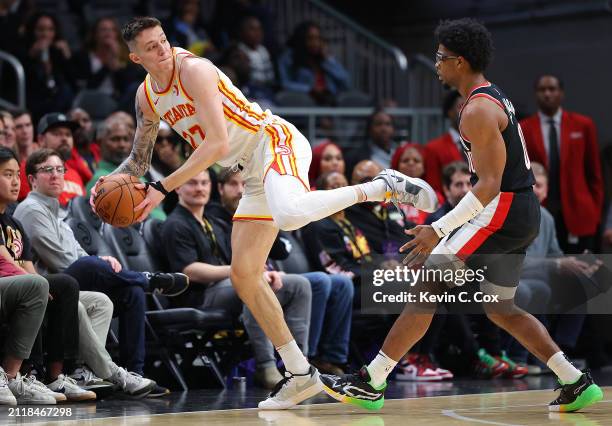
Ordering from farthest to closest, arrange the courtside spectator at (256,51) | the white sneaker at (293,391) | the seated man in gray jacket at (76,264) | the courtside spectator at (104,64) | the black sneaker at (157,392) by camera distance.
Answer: the courtside spectator at (256,51), the courtside spectator at (104,64), the seated man in gray jacket at (76,264), the black sneaker at (157,392), the white sneaker at (293,391)

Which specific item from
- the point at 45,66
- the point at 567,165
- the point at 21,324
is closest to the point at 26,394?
the point at 21,324

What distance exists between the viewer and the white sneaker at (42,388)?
6.12 metres

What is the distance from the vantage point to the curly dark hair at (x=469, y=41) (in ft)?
18.7

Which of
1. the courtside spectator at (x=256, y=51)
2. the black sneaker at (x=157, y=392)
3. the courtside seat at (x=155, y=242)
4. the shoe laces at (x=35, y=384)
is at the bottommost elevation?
the black sneaker at (x=157, y=392)

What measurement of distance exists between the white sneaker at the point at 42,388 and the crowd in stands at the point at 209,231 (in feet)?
0.04

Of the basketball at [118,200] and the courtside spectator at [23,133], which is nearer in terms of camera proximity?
the basketball at [118,200]

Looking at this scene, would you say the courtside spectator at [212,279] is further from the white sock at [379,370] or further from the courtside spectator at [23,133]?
the white sock at [379,370]

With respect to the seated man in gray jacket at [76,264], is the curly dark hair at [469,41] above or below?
above

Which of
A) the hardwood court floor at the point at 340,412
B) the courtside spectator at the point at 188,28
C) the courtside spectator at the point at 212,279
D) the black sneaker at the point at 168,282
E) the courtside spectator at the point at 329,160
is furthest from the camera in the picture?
the courtside spectator at the point at 188,28

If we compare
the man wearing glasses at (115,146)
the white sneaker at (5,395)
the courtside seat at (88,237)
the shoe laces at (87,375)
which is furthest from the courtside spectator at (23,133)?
the white sneaker at (5,395)

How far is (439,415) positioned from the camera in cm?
569

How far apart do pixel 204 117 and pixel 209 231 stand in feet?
7.09

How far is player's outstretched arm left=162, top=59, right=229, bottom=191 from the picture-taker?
5605mm

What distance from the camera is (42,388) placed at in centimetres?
613
